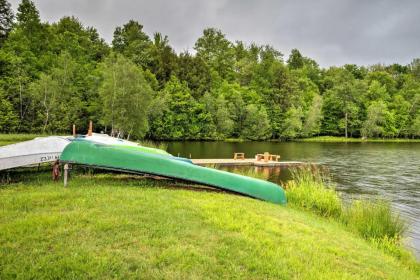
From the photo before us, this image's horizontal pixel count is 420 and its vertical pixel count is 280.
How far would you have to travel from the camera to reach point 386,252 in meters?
7.56

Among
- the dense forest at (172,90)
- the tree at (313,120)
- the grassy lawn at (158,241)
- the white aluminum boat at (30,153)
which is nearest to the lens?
the grassy lawn at (158,241)

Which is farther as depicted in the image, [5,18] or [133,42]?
[133,42]

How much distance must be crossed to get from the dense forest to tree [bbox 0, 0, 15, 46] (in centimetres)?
16

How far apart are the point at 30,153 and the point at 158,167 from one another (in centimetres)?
327

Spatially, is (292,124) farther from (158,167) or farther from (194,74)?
(158,167)

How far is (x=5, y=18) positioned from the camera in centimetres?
5394

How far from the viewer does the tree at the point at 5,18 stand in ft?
174

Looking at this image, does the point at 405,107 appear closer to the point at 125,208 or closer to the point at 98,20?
the point at 98,20

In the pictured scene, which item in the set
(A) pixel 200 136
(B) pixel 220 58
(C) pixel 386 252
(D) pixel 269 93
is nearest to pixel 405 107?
(D) pixel 269 93

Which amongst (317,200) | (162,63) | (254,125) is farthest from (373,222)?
(162,63)

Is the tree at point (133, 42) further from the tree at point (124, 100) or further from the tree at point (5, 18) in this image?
the tree at point (124, 100)

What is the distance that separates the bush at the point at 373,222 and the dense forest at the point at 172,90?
30.2 meters

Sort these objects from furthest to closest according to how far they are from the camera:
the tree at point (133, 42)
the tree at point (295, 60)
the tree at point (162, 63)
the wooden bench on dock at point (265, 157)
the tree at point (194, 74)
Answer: the tree at point (295, 60)
the tree at point (194, 74)
the tree at point (162, 63)
the tree at point (133, 42)
the wooden bench on dock at point (265, 157)

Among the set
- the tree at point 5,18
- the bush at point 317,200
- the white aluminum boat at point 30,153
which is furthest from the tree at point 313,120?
the white aluminum boat at point 30,153
